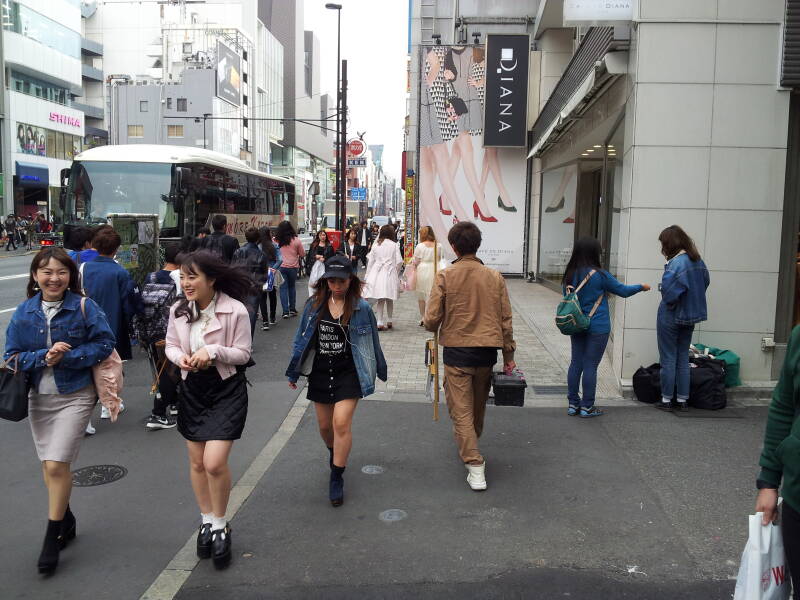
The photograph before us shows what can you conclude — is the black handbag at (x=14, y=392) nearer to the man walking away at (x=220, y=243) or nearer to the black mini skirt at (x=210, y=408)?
the black mini skirt at (x=210, y=408)

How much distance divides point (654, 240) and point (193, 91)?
7530 centimetres

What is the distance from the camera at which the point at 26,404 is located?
3.82 meters

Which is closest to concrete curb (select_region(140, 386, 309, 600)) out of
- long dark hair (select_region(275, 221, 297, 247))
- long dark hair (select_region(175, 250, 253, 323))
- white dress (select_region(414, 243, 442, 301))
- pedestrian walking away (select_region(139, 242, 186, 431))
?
pedestrian walking away (select_region(139, 242, 186, 431))

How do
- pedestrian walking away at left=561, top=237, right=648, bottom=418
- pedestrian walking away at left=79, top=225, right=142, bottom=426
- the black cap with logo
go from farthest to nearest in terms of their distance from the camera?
pedestrian walking away at left=561, top=237, right=648, bottom=418
pedestrian walking away at left=79, top=225, right=142, bottom=426
the black cap with logo

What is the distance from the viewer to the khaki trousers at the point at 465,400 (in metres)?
5.06

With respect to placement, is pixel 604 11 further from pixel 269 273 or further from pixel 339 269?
pixel 269 273

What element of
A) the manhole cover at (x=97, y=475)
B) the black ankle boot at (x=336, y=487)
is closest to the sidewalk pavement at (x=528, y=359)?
the black ankle boot at (x=336, y=487)

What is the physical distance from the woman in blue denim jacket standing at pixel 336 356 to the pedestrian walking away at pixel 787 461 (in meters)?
2.64

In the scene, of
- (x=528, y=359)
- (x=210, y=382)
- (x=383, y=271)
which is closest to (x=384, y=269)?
(x=383, y=271)

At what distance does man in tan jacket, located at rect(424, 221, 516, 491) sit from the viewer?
5062 mm

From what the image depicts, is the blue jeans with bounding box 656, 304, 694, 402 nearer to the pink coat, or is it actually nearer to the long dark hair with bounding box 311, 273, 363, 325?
the long dark hair with bounding box 311, 273, 363, 325

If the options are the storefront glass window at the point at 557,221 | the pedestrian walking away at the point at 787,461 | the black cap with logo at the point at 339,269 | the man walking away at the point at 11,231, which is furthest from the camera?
the man walking away at the point at 11,231

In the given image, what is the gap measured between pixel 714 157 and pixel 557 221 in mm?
11905

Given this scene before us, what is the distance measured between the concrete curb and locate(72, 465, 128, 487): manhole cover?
941 mm
